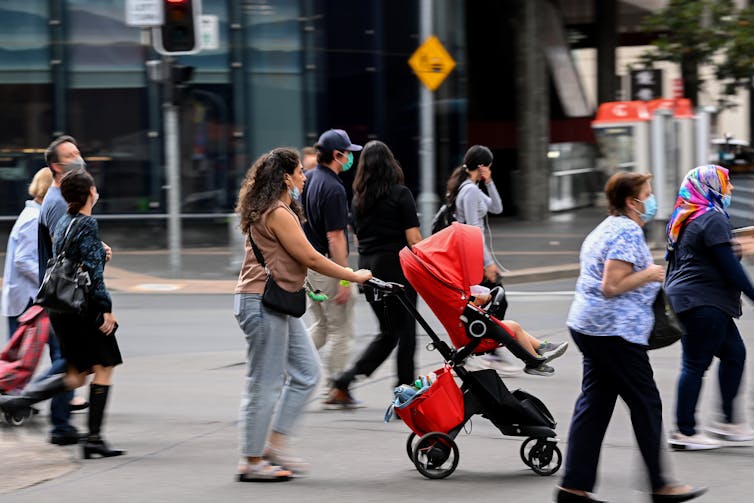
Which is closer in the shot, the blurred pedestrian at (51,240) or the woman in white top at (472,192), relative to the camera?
the blurred pedestrian at (51,240)

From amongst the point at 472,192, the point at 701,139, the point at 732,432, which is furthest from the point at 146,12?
the point at 732,432

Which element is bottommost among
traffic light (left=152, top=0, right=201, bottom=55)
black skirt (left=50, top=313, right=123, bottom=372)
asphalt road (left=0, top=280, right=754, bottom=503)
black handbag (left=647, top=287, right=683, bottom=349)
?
asphalt road (left=0, top=280, right=754, bottom=503)

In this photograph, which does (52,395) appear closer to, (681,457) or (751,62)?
(681,457)

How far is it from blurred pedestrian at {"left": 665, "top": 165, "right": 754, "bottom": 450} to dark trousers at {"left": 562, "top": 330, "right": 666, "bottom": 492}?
1296 mm

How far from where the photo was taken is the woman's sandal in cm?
621

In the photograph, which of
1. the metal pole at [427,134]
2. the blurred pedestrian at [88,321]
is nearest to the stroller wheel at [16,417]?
the blurred pedestrian at [88,321]

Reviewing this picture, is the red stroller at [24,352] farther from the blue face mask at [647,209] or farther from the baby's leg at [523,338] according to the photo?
the blue face mask at [647,209]

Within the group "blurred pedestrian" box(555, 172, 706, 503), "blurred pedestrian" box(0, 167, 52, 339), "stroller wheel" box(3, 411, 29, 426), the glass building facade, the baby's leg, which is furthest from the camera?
the glass building facade

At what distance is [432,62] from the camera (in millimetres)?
17297

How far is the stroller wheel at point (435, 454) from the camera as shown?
6.22 meters

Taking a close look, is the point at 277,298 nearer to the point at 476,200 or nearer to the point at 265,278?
the point at 265,278

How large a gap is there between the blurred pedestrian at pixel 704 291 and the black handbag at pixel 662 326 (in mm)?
1048

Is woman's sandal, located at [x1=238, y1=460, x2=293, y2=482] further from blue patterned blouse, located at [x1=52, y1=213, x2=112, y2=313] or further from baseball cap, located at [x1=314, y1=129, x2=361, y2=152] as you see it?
baseball cap, located at [x1=314, y1=129, x2=361, y2=152]

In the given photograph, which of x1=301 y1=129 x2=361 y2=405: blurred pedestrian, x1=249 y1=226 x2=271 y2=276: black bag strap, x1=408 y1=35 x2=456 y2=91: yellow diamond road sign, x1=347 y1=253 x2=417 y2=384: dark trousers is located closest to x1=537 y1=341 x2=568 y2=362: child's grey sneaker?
x1=347 y1=253 x2=417 y2=384: dark trousers
